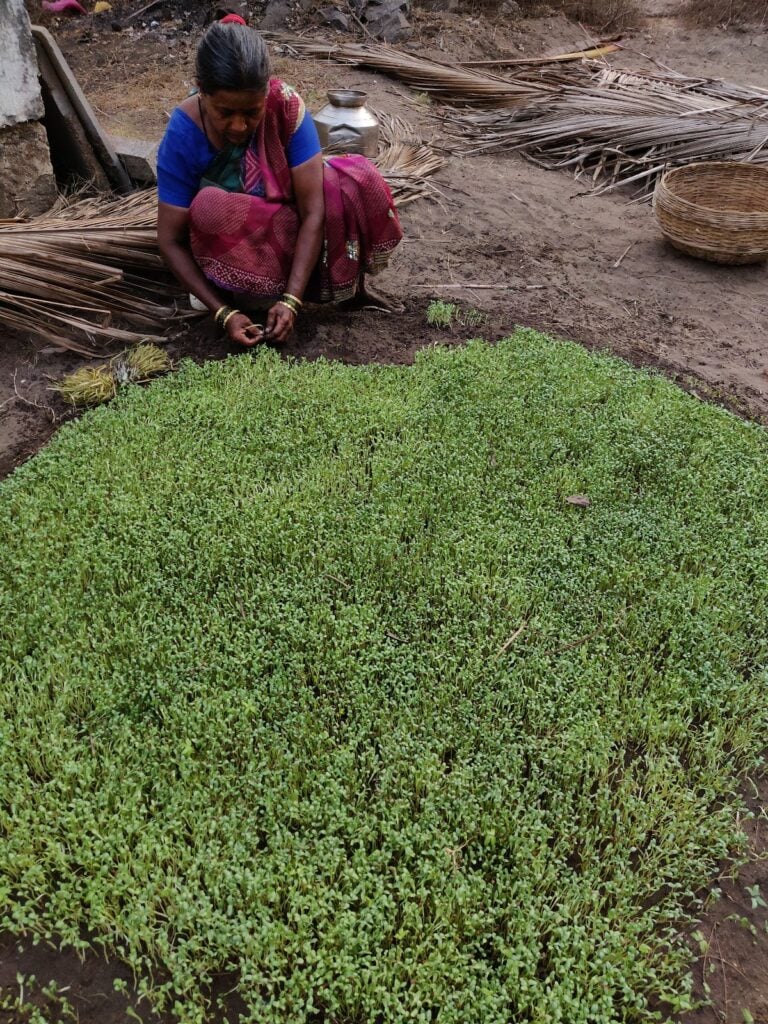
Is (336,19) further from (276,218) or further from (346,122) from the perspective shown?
(276,218)

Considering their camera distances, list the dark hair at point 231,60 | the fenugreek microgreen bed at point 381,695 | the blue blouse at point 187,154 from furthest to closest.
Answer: the blue blouse at point 187,154
the dark hair at point 231,60
the fenugreek microgreen bed at point 381,695

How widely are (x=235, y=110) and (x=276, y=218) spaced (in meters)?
0.62

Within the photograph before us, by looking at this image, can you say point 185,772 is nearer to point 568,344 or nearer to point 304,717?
point 304,717

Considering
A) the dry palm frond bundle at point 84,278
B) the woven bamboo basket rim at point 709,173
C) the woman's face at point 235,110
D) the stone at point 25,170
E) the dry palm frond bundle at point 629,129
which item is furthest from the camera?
the dry palm frond bundle at point 629,129

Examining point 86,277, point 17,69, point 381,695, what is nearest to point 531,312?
point 86,277

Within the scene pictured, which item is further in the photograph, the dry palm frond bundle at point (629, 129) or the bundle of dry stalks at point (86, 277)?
the dry palm frond bundle at point (629, 129)

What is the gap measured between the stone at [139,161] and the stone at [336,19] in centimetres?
566

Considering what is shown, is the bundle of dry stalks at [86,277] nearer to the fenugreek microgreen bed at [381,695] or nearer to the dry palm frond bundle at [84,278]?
the dry palm frond bundle at [84,278]

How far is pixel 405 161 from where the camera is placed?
6.25 meters

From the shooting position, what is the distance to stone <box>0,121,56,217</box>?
4.41 metres

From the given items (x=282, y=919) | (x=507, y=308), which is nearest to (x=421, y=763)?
(x=282, y=919)

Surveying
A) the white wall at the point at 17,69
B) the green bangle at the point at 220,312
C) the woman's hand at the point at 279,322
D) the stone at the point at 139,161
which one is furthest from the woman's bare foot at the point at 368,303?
the white wall at the point at 17,69

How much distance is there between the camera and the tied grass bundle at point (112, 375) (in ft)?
11.9

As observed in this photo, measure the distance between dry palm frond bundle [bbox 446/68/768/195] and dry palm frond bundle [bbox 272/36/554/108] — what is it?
33cm
